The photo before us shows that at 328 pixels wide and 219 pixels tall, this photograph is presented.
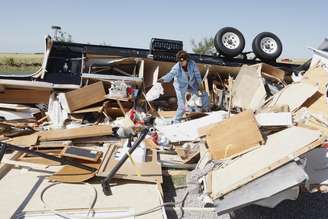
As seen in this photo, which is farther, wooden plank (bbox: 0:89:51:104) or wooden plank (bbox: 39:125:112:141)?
wooden plank (bbox: 0:89:51:104)

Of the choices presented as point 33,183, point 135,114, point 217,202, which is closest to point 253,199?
point 217,202

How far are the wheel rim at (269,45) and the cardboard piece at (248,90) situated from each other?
1474 millimetres

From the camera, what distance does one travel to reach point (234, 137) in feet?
13.7

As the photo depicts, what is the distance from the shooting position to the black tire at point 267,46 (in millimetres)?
8820

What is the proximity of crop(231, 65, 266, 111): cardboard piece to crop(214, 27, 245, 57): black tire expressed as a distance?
0.85 m

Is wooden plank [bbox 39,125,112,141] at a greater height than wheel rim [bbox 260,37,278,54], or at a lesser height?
lesser

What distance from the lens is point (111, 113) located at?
7277 mm

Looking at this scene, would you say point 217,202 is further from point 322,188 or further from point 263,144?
point 322,188

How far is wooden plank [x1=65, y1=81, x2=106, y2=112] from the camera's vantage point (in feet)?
23.0

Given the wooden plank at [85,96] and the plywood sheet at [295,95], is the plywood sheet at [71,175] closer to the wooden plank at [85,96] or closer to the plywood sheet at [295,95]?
the wooden plank at [85,96]

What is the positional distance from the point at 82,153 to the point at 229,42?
5.11 metres

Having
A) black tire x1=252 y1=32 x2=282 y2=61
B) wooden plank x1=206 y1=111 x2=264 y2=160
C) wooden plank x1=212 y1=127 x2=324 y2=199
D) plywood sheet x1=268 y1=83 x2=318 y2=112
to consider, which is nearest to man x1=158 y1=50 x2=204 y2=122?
plywood sheet x1=268 y1=83 x2=318 y2=112

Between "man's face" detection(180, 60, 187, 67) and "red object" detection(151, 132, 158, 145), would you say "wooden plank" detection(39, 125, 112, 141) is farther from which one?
"man's face" detection(180, 60, 187, 67)

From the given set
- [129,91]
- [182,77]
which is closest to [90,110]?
[129,91]
